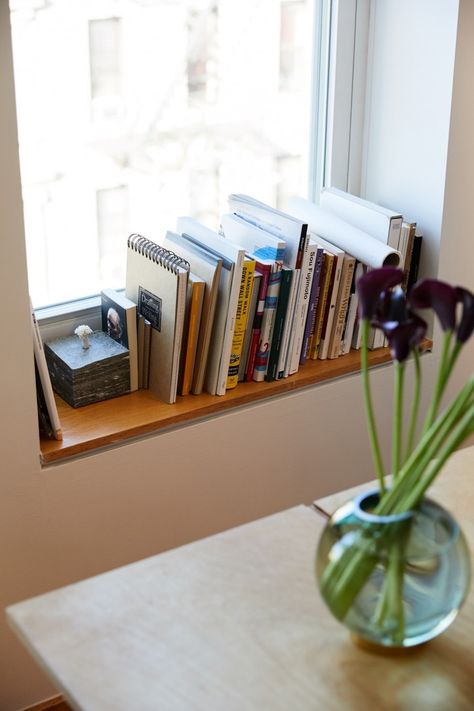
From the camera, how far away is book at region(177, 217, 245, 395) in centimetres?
208

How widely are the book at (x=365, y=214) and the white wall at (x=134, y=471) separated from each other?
14 centimetres

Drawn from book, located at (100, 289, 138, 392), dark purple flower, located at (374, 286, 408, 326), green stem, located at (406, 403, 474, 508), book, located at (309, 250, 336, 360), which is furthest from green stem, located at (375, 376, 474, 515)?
book, located at (309, 250, 336, 360)

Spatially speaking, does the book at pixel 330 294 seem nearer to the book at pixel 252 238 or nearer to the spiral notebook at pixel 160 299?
the book at pixel 252 238

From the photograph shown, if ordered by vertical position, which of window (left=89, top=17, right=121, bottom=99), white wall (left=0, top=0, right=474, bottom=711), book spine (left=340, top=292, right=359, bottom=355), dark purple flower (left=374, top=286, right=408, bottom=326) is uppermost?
window (left=89, top=17, right=121, bottom=99)

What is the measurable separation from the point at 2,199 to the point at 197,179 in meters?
0.66

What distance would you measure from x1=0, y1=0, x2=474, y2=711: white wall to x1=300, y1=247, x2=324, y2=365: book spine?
10 cm

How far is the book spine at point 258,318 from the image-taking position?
7.01 ft

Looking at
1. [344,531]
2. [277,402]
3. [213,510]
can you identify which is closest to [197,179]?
[277,402]

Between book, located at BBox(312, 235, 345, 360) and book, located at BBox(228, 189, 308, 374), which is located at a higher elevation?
book, located at BBox(228, 189, 308, 374)

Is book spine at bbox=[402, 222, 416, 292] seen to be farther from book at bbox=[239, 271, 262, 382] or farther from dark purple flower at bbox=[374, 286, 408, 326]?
dark purple flower at bbox=[374, 286, 408, 326]

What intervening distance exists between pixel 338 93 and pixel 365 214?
319 mm

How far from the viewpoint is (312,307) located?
2.29 metres

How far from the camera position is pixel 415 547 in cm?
116

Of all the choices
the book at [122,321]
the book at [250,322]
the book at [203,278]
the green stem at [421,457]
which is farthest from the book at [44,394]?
the green stem at [421,457]
